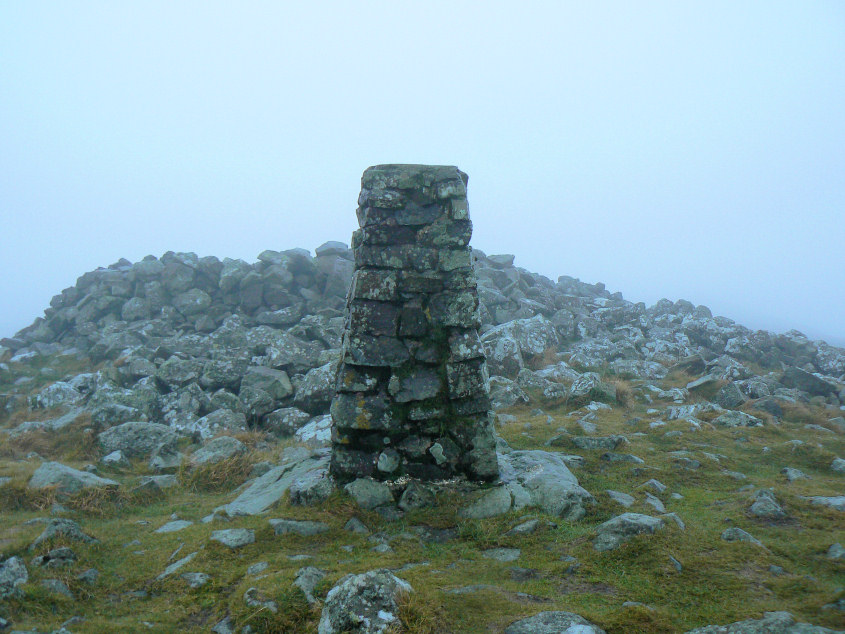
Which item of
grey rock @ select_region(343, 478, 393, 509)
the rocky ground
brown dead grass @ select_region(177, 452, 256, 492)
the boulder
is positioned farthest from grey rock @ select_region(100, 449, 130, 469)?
the boulder

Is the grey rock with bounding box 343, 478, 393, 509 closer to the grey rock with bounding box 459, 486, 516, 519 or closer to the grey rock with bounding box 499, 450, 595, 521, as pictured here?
the grey rock with bounding box 459, 486, 516, 519

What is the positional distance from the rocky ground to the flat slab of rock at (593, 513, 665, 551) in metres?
0.02

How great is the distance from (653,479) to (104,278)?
27477 mm

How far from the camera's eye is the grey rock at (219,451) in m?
10.7

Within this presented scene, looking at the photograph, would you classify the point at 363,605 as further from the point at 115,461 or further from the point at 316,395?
the point at 316,395

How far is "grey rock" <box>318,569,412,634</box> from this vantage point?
4.12m

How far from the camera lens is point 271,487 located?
8586 millimetres

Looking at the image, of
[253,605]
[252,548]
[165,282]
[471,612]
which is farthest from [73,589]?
[165,282]

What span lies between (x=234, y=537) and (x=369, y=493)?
1.72 meters

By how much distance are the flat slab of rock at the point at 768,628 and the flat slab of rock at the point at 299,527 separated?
4.17 metres

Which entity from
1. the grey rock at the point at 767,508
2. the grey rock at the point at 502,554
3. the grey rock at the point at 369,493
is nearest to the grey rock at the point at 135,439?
the grey rock at the point at 369,493

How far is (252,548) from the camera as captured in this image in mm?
6449

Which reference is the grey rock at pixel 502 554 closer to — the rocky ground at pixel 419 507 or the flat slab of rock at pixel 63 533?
the rocky ground at pixel 419 507

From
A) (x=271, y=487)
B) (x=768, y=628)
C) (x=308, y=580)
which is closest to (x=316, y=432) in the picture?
(x=271, y=487)
